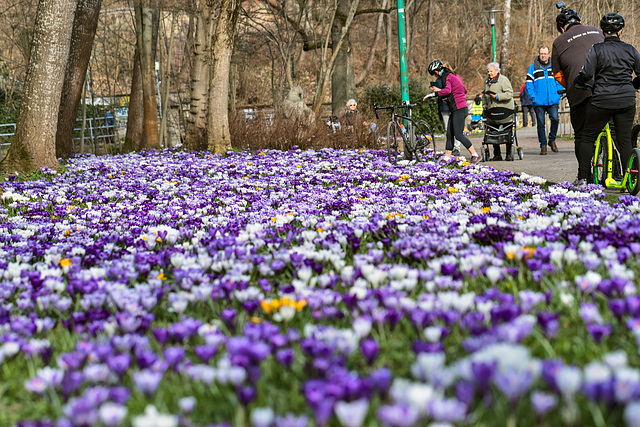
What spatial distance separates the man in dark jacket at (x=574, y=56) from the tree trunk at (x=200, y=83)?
10301mm

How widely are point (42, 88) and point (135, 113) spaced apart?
777cm

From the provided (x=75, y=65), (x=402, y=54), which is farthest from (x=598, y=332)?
(x=75, y=65)

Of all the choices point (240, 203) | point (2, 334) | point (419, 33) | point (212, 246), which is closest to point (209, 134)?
point (240, 203)

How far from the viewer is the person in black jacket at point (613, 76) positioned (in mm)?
6230

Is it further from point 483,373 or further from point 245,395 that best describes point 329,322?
point 483,373

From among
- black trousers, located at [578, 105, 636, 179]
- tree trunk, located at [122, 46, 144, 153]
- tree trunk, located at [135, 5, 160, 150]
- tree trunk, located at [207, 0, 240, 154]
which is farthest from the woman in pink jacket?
tree trunk, located at [122, 46, 144, 153]

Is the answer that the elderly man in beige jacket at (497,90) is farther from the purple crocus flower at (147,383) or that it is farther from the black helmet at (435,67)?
the purple crocus flower at (147,383)

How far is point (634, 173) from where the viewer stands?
6.38 metres

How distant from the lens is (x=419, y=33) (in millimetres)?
51594

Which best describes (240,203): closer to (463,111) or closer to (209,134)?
(463,111)

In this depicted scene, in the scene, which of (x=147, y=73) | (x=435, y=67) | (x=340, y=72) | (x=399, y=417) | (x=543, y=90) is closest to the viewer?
(x=399, y=417)

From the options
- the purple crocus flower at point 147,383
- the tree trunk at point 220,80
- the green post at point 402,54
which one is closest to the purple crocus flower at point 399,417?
the purple crocus flower at point 147,383

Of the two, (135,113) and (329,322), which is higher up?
(135,113)

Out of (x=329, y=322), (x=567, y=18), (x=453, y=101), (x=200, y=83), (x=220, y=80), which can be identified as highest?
(x=200, y=83)
